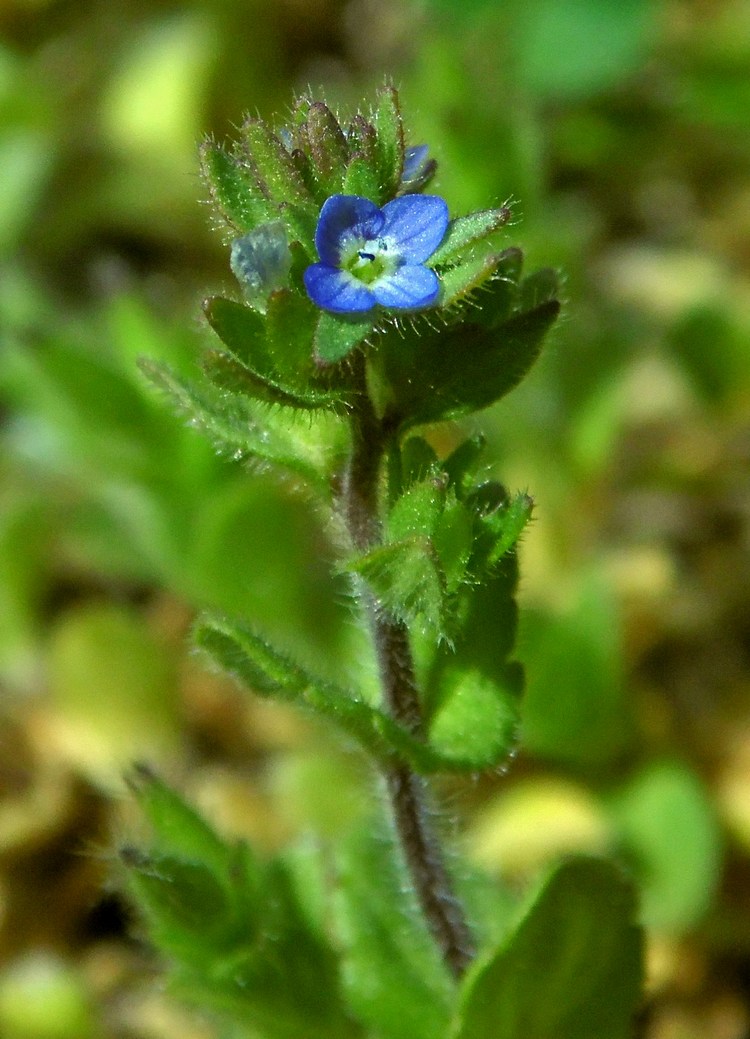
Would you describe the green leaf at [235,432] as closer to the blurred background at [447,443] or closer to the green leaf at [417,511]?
the green leaf at [417,511]

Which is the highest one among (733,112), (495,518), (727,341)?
(733,112)

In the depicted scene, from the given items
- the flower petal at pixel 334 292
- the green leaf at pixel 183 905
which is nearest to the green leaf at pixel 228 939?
the green leaf at pixel 183 905

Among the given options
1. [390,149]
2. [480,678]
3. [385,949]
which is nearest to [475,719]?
[480,678]

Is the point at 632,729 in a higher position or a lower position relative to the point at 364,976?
higher

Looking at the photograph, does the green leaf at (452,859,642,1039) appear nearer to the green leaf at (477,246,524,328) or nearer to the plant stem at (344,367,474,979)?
the plant stem at (344,367,474,979)

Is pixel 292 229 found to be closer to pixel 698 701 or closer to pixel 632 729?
pixel 632 729

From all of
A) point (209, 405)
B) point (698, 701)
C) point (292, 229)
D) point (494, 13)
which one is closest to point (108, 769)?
point (698, 701)

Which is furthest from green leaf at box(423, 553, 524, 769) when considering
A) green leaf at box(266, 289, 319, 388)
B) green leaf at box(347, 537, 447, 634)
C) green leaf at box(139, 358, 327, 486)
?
green leaf at box(266, 289, 319, 388)
